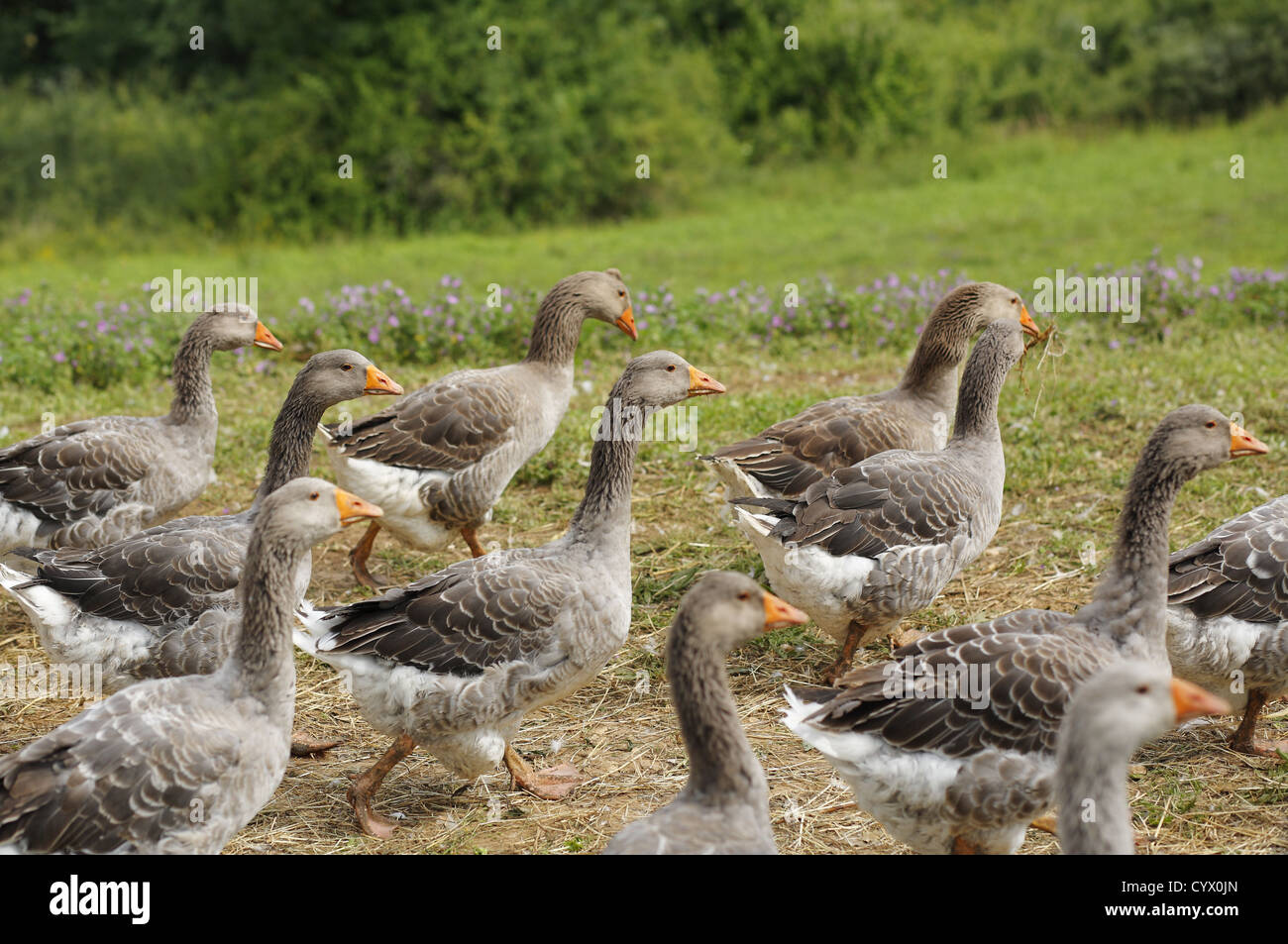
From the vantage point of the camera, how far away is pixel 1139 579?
4.77 meters

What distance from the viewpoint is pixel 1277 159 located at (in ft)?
63.8

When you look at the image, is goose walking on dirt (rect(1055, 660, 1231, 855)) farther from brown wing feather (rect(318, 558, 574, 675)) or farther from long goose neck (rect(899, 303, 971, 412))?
long goose neck (rect(899, 303, 971, 412))

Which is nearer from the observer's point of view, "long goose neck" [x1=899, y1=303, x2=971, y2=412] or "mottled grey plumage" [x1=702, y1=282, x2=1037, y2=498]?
"mottled grey plumage" [x1=702, y1=282, x2=1037, y2=498]

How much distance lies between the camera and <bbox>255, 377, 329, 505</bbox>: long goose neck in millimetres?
6164

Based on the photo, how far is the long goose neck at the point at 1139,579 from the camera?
4.75 metres

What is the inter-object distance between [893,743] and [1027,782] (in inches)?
19.4

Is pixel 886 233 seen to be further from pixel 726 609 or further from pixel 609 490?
pixel 726 609

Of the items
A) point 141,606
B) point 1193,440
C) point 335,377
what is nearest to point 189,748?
point 141,606

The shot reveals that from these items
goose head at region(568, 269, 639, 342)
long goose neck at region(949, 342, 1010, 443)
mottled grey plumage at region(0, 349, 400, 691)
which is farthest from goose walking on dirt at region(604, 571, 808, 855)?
goose head at region(568, 269, 639, 342)

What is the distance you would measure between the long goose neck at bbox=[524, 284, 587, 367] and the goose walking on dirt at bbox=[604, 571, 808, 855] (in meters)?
3.90

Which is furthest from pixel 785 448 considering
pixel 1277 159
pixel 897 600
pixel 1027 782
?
pixel 1277 159

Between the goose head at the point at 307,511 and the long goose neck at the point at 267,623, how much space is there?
58 mm

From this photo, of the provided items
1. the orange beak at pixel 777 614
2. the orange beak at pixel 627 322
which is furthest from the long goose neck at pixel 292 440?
the orange beak at pixel 777 614

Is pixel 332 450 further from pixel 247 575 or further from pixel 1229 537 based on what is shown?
pixel 1229 537
